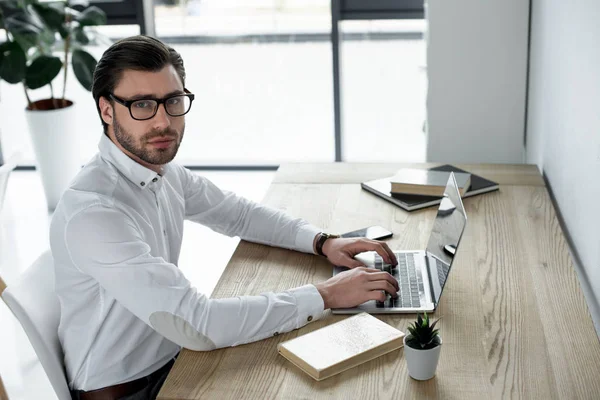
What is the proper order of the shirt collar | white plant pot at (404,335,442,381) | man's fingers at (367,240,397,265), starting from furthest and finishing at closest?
man's fingers at (367,240,397,265)
the shirt collar
white plant pot at (404,335,442,381)

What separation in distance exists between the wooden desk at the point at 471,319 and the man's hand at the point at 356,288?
0.05 metres

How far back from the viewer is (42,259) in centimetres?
178

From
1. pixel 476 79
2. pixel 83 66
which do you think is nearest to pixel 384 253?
pixel 476 79

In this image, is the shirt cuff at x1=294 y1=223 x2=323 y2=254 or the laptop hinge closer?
the laptop hinge

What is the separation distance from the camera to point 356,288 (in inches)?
63.9

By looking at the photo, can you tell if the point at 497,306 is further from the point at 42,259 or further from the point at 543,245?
the point at 42,259

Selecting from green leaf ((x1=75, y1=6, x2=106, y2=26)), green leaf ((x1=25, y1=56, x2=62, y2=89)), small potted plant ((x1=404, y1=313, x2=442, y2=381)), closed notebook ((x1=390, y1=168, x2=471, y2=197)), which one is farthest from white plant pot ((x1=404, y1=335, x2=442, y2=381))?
green leaf ((x1=75, y1=6, x2=106, y2=26))

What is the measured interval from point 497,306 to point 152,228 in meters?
0.78

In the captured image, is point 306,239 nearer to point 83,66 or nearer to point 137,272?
point 137,272

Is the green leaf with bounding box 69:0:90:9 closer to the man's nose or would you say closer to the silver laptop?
the man's nose

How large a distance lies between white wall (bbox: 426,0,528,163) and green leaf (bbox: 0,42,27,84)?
2225 mm

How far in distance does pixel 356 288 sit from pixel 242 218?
54 centimetres

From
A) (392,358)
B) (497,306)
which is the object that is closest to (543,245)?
(497,306)

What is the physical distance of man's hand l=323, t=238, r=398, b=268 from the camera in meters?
1.83
